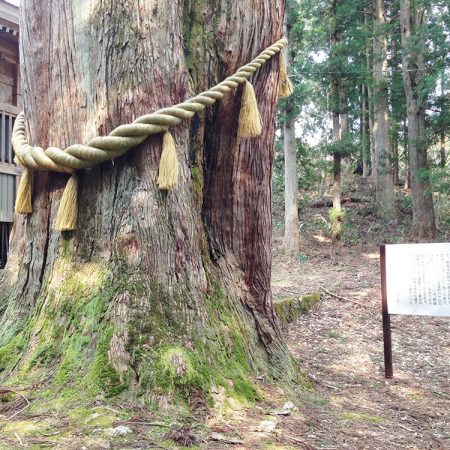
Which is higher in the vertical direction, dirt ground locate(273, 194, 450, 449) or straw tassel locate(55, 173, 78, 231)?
straw tassel locate(55, 173, 78, 231)

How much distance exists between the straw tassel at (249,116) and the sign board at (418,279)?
216 cm

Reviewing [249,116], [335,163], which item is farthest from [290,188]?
[249,116]

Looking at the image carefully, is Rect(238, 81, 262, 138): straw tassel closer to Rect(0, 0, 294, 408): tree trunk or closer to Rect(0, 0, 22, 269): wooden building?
Rect(0, 0, 294, 408): tree trunk

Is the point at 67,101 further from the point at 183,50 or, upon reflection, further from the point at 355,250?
the point at 355,250

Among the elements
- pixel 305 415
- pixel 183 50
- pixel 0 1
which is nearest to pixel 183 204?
pixel 183 50

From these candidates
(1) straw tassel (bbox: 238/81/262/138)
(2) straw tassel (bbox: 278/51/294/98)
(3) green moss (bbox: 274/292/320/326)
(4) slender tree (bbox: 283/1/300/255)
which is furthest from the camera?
(4) slender tree (bbox: 283/1/300/255)

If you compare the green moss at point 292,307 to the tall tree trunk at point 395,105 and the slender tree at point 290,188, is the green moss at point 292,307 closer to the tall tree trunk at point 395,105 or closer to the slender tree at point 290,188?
the slender tree at point 290,188

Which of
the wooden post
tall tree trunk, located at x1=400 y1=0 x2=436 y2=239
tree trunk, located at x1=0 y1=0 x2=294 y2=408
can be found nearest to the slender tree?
tall tree trunk, located at x1=400 y1=0 x2=436 y2=239

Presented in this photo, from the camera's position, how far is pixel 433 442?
2594 millimetres

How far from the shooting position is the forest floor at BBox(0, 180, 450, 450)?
6.59 feet

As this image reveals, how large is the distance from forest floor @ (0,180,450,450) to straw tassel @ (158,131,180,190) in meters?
1.16

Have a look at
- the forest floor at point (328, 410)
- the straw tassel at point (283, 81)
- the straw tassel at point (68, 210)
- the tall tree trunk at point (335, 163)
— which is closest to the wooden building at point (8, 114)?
the forest floor at point (328, 410)

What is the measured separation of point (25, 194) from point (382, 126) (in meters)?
16.4

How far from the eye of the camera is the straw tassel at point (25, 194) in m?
2.83
